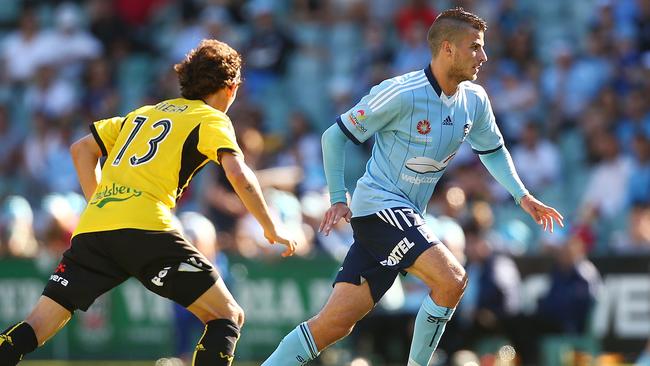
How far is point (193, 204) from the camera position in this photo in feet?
55.5

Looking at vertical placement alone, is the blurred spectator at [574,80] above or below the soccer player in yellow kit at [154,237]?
below

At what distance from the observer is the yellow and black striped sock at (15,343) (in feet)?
24.0

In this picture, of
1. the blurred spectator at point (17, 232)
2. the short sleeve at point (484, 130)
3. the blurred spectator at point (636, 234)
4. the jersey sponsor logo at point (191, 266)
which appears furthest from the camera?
the blurred spectator at point (17, 232)

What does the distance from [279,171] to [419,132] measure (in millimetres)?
8896

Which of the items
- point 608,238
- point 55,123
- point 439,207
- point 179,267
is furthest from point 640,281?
point 55,123

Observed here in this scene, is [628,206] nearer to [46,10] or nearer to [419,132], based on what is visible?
[419,132]

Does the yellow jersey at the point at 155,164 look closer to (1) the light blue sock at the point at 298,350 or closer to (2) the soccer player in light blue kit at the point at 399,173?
(2) the soccer player in light blue kit at the point at 399,173

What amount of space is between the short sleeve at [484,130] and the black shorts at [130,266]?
201 cm

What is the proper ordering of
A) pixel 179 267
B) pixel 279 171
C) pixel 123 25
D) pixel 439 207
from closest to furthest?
pixel 179 267, pixel 439 207, pixel 279 171, pixel 123 25

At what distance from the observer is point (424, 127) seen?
7801 mm

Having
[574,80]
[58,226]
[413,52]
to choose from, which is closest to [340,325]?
[58,226]

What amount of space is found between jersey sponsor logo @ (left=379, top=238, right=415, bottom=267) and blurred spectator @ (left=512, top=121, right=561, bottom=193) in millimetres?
8395

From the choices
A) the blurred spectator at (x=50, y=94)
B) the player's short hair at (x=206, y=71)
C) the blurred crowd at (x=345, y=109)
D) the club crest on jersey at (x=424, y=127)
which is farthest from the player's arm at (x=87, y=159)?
the blurred spectator at (x=50, y=94)

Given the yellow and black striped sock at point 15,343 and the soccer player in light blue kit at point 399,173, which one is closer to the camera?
the yellow and black striped sock at point 15,343
